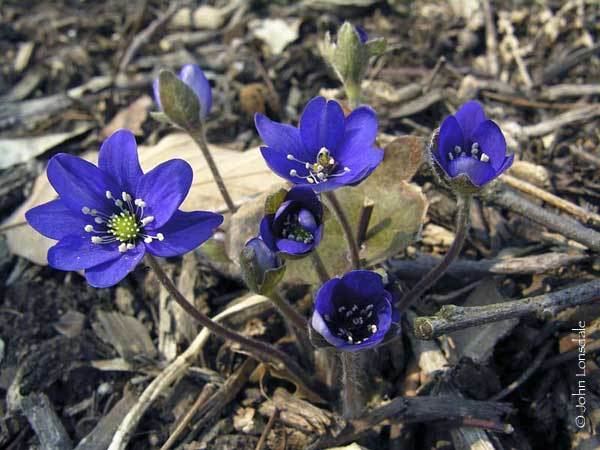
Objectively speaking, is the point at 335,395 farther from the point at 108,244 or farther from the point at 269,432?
the point at 108,244

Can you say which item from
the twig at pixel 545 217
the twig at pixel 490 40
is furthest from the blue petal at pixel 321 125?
the twig at pixel 490 40

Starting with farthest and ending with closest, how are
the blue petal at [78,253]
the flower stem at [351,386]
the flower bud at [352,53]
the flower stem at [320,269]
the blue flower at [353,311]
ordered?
the flower bud at [352,53], the flower stem at [320,269], the flower stem at [351,386], the blue petal at [78,253], the blue flower at [353,311]

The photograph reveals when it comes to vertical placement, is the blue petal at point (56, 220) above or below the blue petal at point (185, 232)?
above

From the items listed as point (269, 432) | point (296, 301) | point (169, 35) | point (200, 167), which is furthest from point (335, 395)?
point (169, 35)

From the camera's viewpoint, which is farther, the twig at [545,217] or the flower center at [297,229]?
the twig at [545,217]

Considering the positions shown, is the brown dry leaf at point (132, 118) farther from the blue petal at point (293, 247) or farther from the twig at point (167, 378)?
the blue petal at point (293, 247)

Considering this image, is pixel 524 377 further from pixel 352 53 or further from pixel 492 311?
pixel 352 53
